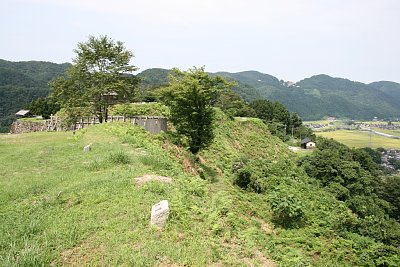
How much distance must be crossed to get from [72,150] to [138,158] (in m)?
4.40

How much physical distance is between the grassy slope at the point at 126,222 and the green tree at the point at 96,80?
910cm

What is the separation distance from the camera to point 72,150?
15633 millimetres

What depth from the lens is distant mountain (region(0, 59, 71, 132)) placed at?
74250 millimetres

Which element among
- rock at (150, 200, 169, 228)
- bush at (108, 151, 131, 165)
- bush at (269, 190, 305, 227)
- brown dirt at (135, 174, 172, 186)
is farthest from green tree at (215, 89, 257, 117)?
rock at (150, 200, 169, 228)

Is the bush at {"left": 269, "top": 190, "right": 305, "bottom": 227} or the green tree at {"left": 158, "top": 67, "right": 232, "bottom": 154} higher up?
the green tree at {"left": 158, "top": 67, "right": 232, "bottom": 154}

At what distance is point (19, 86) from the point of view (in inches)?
3369

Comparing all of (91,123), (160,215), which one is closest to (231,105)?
(91,123)

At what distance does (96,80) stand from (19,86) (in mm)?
75271

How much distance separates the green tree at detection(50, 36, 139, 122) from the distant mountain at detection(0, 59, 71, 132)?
4448cm

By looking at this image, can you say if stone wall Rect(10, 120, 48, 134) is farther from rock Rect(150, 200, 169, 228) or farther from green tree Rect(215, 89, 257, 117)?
green tree Rect(215, 89, 257, 117)

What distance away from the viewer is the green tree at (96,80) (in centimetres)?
2423

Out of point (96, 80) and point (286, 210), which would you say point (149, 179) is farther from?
point (96, 80)

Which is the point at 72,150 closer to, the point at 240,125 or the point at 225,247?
the point at 225,247

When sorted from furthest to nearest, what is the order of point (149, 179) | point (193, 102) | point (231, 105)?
point (231, 105), point (193, 102), point (149, 179)
